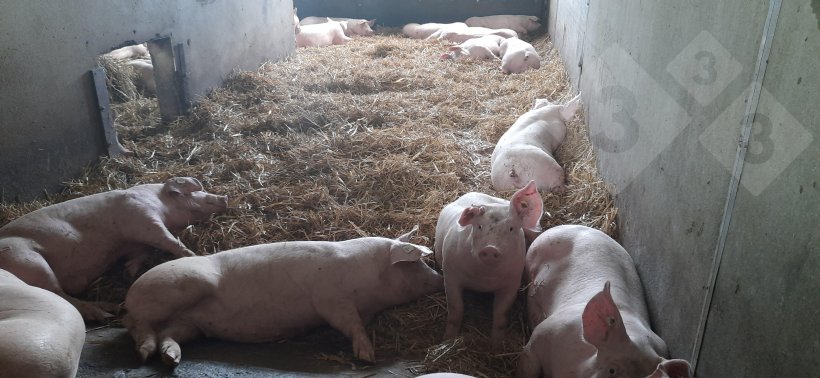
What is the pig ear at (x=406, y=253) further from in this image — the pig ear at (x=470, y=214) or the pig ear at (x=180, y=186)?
the pig ear at (x=180, y=186)

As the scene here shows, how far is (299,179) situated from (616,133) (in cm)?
261

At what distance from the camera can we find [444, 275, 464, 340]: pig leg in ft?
11.5

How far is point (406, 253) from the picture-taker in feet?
12.1

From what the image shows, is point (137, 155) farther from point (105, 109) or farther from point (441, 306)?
point (441, 306)

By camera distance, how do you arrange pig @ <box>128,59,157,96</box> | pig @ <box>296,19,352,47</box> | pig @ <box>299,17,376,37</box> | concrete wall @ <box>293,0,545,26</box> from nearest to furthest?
pig @ <box>128,59,157,96</box> < pig @ <box>296,19,352,47</box> < pig @ <box>299,17,376,37</box> < concrete wall @ <box>293,0,545,26</box>

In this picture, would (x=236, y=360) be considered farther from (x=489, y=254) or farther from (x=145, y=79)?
(x=145, y=79)

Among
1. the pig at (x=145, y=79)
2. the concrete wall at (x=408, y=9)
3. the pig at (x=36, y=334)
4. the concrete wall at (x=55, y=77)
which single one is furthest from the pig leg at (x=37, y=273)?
the concrete wall at (x=408, y=9)

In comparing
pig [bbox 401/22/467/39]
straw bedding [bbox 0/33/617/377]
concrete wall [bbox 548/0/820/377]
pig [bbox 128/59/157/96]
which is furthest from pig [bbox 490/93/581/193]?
pig [bbox 401/22/467/39]

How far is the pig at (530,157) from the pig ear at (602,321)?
257 centimetres

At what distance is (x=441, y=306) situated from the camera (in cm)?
380

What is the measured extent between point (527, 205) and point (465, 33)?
8.86 meters

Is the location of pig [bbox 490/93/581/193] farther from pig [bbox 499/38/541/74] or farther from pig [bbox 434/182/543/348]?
pig [bbox 499/38/541/74]

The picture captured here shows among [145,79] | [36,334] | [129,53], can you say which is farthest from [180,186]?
[129,53]

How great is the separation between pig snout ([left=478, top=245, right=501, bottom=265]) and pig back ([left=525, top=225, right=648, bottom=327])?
16.9 inches
